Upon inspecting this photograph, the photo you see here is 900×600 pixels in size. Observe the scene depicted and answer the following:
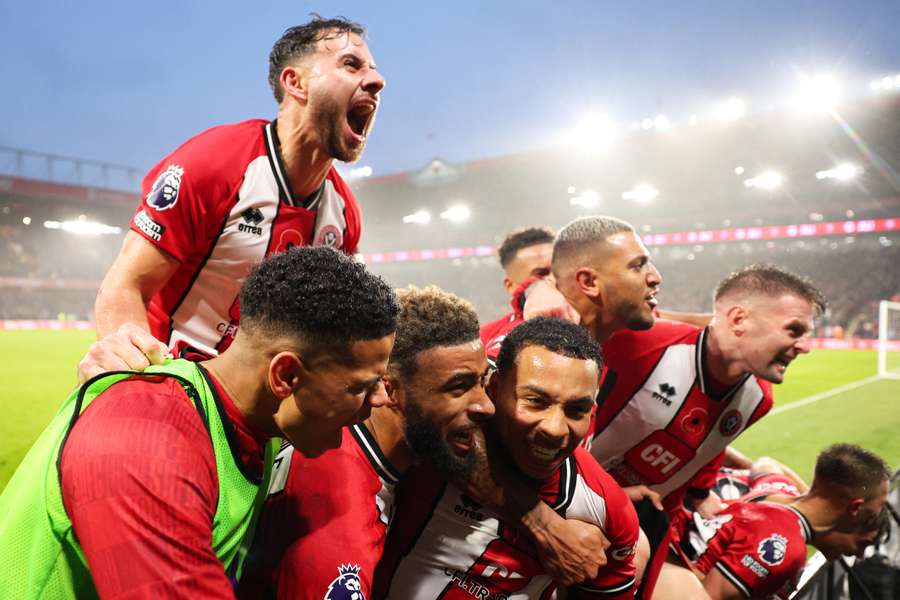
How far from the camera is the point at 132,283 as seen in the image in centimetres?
224

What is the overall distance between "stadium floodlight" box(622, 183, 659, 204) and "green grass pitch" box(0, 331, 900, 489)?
412 inches

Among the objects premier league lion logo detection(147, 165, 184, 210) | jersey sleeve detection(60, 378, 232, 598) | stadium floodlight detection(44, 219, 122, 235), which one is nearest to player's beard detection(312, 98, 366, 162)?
premier league lion logo detection(147, 165, 184, 210)

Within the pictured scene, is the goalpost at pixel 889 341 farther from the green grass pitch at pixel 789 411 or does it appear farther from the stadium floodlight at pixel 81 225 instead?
the stadium floodlight at pixel 81 225

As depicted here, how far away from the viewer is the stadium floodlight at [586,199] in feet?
86.7

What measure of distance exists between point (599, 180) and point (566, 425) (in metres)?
24.4

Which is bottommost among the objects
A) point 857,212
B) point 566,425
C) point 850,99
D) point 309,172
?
point 566,425

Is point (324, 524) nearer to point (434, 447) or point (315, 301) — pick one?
point (434, 447)

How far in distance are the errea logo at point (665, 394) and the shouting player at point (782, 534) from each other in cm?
64

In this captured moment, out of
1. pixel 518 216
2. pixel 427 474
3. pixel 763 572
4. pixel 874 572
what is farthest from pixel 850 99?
pixel 427 474

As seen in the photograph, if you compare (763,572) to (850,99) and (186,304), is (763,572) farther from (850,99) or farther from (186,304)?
(850,99)

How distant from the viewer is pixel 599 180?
25.2m

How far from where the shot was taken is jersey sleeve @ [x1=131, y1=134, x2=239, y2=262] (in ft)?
7.55

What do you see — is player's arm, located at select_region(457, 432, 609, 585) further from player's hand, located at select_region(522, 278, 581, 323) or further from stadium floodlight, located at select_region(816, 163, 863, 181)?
stadium floodlight, located at select_region(816, 163, 863, 181)

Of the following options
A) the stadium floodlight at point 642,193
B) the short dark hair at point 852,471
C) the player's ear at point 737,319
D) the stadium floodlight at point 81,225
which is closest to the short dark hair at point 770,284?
the player's ear at point 737,319
